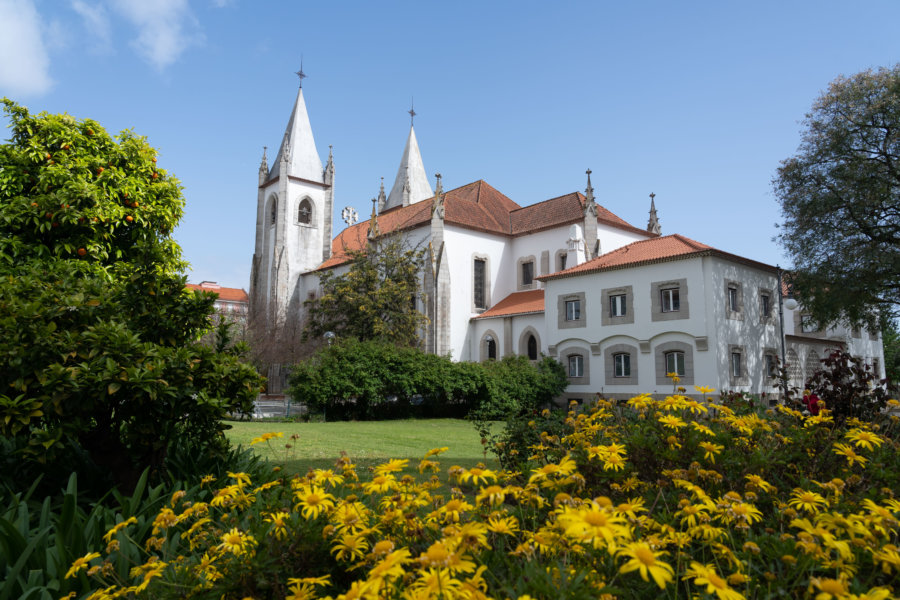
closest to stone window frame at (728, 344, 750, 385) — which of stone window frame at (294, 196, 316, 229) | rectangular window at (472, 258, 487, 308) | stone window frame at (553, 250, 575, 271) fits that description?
stone window frame at (553, 250, 575, 271)

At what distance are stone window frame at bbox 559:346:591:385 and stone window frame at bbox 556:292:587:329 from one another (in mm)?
1251

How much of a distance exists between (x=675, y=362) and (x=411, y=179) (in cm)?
3681

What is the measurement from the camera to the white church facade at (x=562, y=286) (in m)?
27.3

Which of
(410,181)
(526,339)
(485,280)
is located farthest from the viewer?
(410,181)

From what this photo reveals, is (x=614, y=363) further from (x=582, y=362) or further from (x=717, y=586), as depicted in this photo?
(x=717, y=586)

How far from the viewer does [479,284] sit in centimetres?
3972

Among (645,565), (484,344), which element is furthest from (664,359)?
(645,565)

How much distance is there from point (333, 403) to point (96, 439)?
20442 millimetres

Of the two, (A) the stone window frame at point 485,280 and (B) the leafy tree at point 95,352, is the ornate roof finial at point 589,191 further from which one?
(B) the leafy tree at point 95,352

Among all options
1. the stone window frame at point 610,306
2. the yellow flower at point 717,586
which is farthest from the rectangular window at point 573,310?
the yellow flower at point 717,586

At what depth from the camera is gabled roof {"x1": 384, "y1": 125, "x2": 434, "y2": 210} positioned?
57719mm

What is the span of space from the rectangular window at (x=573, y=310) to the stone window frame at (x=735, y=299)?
717cm

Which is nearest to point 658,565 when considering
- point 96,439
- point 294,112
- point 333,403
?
point 96,439

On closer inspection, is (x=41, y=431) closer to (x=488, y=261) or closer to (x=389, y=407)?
(x=389, y=407)
